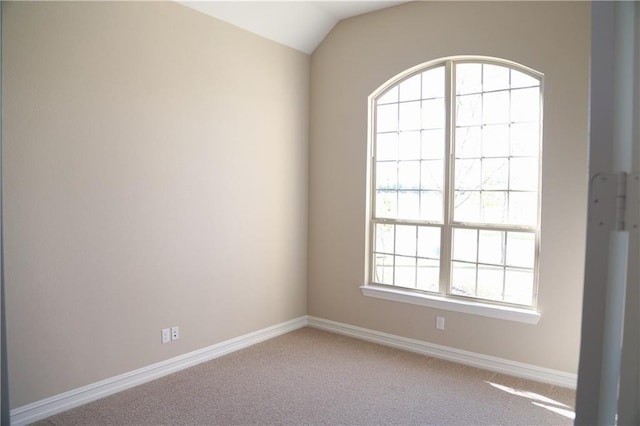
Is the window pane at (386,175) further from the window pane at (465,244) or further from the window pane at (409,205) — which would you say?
the window pane at (465,244)

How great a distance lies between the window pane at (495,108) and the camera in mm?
3576

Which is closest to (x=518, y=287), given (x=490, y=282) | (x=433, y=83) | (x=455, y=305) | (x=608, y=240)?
(x=490, y=282)

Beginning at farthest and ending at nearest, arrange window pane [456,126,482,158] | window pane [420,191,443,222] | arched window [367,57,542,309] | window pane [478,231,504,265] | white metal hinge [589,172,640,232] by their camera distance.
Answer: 1. window pane [420,191,443,222]
2. window pane [456,126,482,158]
3. window pane [478,231,504,265]
4. arched window [367,57,542,309]
5. white metal hinge [589,172,640,232]

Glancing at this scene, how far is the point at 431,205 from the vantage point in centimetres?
398

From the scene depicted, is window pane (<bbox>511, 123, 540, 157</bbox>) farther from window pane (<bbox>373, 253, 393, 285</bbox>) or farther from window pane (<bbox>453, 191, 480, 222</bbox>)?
window pane (<bbox>373, 253, 393, 285</bbox>)

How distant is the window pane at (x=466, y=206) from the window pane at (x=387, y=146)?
0.74m

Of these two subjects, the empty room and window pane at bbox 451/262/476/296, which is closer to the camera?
the empty room

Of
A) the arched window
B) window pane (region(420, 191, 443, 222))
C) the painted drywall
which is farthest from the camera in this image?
window pane (region(420, 191, 443, 222))

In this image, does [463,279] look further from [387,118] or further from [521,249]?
[387,118]

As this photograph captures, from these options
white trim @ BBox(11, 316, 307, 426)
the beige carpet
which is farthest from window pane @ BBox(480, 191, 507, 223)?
white trim @ BBox(11, 316, 307, 426)

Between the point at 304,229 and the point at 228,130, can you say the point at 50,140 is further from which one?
the point at 304,229

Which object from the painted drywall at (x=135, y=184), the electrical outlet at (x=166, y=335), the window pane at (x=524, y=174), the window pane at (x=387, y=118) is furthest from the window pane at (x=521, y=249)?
the electrical outlet at (x=166, y=335)

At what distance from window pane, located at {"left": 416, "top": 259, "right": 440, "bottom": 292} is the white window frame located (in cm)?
5

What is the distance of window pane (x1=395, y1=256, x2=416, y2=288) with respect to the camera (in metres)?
4.10
